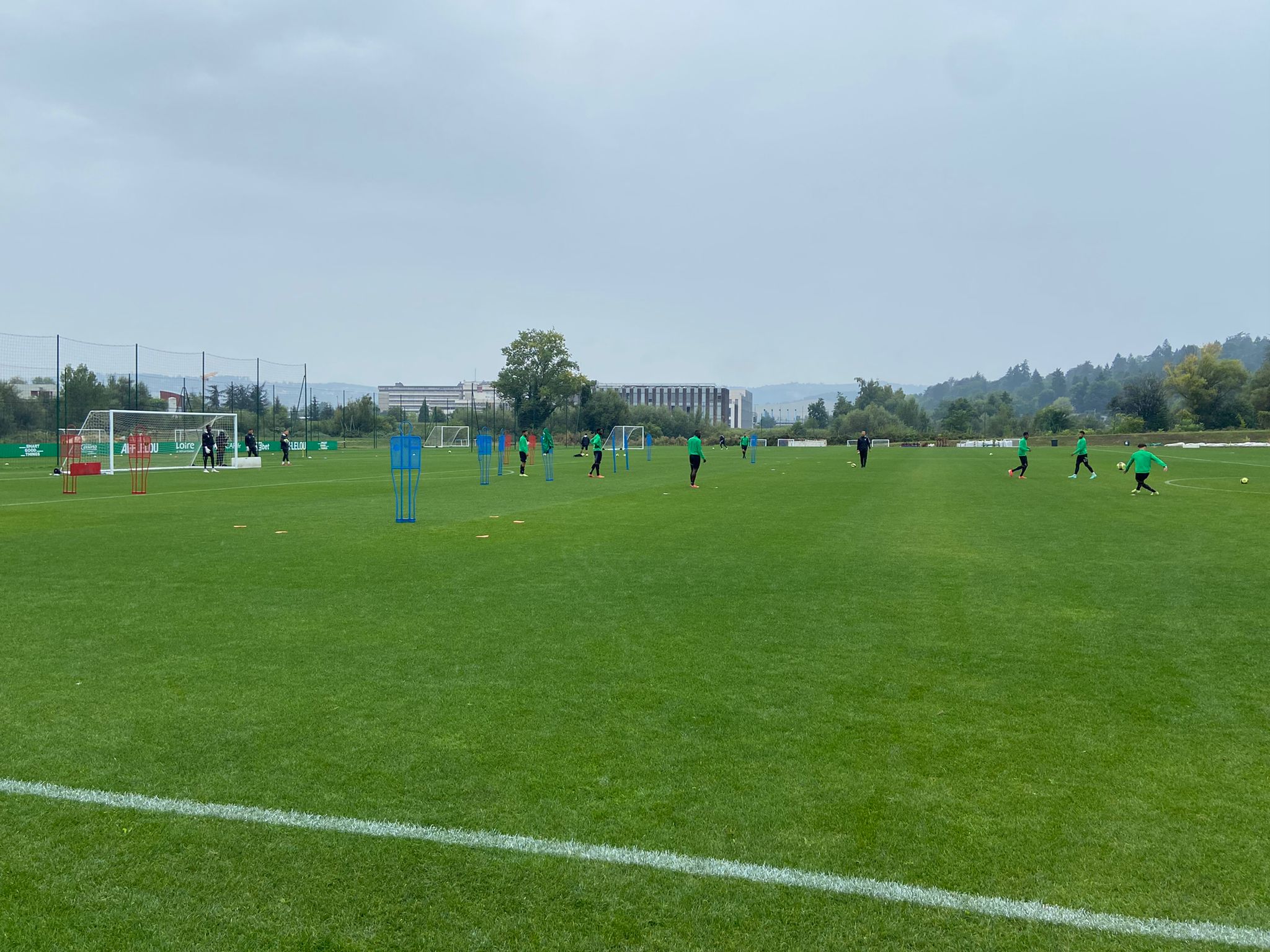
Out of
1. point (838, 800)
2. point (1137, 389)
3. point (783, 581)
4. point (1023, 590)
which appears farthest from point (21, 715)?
point (1137, 389)

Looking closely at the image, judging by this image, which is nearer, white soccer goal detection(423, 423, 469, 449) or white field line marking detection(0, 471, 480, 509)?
white field line marking detection(0, 471, 480, 509)

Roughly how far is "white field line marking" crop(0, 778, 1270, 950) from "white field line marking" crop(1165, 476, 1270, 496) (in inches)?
961

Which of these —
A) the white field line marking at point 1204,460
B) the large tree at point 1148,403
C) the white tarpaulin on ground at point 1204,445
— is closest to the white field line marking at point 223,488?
the white field line marking at point 1204,460

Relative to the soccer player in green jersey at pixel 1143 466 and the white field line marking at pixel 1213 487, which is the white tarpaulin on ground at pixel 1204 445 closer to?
the white field line marking at pixel 1213 487

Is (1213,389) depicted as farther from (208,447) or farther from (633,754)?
(633,754)

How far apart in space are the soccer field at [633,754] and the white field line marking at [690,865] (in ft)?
0.06

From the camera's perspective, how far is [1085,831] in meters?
3.85

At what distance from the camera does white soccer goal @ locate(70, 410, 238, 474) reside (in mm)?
36906

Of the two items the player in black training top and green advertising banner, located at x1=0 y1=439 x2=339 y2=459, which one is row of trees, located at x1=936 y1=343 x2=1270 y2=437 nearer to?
green advertising banner, located at x1=0 y1=439 x2=339 y2=459

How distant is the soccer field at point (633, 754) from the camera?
3.26 m

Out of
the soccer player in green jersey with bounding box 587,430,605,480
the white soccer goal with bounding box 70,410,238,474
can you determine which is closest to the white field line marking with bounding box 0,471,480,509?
the soccer player in green jersey with bounding box 587,430,605,480

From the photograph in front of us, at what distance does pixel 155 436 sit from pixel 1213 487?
4329 cm

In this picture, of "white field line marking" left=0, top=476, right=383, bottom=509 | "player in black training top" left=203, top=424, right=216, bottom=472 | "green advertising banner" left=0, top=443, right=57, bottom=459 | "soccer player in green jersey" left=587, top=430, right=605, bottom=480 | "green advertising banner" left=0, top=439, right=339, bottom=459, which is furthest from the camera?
"green advertising banner" left=0, top=443, right=57, bottom=459

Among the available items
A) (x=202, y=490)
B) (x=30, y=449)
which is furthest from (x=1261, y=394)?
(x=30, y=449)
